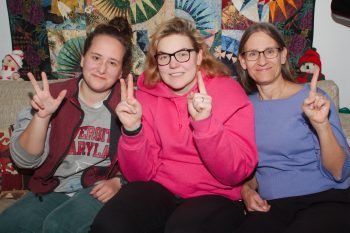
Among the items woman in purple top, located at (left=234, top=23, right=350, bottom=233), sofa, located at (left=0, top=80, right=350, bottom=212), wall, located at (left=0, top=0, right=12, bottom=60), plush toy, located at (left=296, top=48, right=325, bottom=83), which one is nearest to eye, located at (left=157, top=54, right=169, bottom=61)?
woman in purple top, located at (left=234, top=23, right=350, bottom=233)

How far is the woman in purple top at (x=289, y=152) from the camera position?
1.20 meters

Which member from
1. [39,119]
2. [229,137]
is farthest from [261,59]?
[39,119]

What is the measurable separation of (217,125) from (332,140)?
0.43m

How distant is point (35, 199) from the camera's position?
58.8 inches

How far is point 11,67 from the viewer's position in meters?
2.27

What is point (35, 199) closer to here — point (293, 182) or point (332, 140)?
point (293, 182)

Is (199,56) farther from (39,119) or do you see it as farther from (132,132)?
(39,119)

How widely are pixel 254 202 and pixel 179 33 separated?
761mm

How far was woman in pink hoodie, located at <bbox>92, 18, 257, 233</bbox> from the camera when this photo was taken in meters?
1.22

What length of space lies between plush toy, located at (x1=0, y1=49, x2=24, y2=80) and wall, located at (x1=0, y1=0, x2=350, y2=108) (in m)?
0.37

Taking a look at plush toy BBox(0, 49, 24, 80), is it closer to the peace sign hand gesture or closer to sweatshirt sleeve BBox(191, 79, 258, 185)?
sweatshirt sleeve BBox(191, 79, 258, 185)

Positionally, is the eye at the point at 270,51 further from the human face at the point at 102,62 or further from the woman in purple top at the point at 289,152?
the human face at the point at 102,62

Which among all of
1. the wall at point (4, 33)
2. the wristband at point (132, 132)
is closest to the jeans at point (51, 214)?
the wristband at point (132, 132)

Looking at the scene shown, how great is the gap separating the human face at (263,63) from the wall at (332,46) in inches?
35.6
